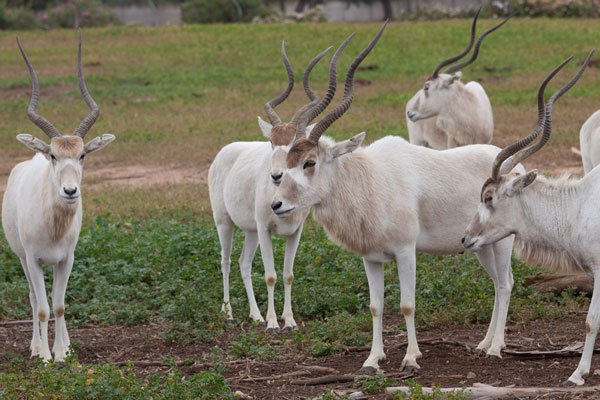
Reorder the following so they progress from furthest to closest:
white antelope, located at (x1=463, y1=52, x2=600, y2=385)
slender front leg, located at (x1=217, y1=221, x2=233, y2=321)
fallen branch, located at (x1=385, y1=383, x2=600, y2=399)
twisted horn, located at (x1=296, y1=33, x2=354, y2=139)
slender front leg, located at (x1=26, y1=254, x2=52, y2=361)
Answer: slender front leg, located at (x1=217, y1=221, x2=233, y2=321), slender front leg, located at (x1=26, y1=254, x2=52, y2=361), twisted horn, located at (x1=296, y1=33, x2=354, y2=139), white antelope, located at (x1=463, y1=52, x2=600, y2=385), fallen branch, located at (x1=385, y1=383, x2=600, y2=399)

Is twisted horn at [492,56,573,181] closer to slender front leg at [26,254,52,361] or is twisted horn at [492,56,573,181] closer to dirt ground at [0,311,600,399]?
dirt ground at [0,311,600,399]

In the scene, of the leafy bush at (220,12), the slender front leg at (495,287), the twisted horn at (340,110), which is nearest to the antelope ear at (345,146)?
the twisted horn at (340,110)

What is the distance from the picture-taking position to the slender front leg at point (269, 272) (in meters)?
9.04

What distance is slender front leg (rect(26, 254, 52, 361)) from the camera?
8336mm

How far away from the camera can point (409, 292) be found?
7.47 m

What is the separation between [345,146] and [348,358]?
1537mm

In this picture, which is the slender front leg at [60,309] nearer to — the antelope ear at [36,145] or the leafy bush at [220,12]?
the antelope ear at [36,145]

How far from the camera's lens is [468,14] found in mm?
38375

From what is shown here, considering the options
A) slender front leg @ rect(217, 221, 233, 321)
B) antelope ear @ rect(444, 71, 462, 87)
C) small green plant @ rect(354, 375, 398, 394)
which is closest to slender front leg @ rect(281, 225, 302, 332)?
slender front leg @ rect(217, 221, 233, 321)

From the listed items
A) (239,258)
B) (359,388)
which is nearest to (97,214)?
(239,258)

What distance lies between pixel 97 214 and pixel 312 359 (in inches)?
247

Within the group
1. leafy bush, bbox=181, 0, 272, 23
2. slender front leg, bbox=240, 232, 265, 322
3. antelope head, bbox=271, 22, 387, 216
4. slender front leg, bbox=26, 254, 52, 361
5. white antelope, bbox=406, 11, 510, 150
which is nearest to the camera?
antelope head, bbox=271, 22, 387, 216

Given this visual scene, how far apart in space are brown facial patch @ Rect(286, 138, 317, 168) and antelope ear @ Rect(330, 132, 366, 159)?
0.72 feet

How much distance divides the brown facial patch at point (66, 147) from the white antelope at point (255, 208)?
1.47m
